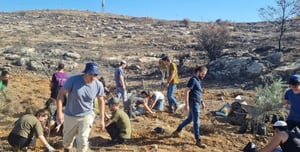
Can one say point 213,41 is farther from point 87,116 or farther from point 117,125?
Answer: point 87,116

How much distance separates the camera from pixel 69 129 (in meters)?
6.57

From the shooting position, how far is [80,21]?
39281 mm

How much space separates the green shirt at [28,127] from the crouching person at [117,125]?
138cm

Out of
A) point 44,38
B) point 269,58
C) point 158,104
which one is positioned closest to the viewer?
point 158,104

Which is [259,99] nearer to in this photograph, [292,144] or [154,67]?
[292,144]

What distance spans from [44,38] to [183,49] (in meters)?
9.79

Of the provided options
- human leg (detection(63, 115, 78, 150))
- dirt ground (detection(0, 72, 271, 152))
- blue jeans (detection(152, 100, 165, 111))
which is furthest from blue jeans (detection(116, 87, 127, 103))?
human leg (detection(63, 115, 78, 150))

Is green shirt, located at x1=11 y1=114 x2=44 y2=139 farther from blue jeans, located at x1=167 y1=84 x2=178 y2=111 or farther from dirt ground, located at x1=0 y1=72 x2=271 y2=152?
blue jeans, located at x1=167 y1=84 x2=178 y2=111

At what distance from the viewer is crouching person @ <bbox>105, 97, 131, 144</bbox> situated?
8094 mm

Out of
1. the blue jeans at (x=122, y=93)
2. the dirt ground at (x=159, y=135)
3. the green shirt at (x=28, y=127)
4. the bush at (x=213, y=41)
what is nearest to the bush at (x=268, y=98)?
the dirt ground at (x=159, y=135)

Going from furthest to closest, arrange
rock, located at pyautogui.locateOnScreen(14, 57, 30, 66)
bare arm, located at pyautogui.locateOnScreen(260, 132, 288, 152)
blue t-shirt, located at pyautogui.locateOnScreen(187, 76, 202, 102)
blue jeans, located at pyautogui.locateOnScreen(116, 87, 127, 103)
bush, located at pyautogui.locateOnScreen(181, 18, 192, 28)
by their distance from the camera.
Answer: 1. bush, located at pyautogui.locateOnScreen(181, 18, 192, 28)
2. rock, located at pyautogui.locateOnScreen(14, 57, 30, 66)
3. blue jeans, located at pyautogui.locateOnScreen(116, 87, 127, 103)
4. blue t-shirt, located at pyautogui.locateOnScreen(187, 76, 202, 102)
5. bare arm, located at pyautogui.locateOnScreen(260, 132, 288, 152)

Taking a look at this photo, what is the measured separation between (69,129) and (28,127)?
39.9 inches

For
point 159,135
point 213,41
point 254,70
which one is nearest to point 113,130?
point 159,135

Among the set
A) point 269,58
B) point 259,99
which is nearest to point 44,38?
point 269,58
